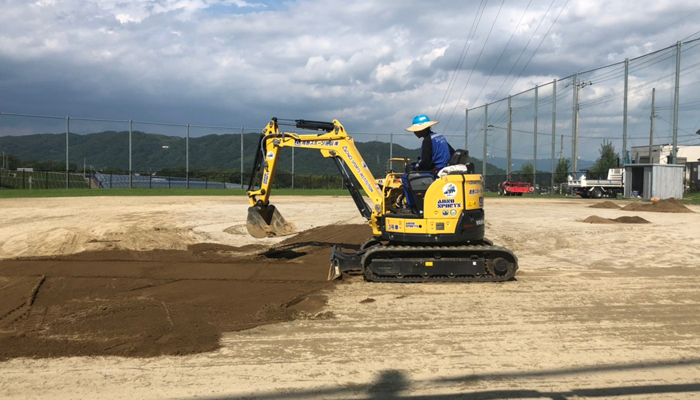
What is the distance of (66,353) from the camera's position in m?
4.79

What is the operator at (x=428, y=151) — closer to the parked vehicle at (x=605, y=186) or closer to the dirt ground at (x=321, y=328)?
the dirt ground at (x=321, y=328)

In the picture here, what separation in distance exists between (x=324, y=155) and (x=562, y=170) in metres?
58.3

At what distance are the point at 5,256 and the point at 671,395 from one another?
10785mm

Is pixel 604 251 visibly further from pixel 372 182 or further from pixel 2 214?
pixel 2 214

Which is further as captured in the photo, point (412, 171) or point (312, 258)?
point (312, 258)

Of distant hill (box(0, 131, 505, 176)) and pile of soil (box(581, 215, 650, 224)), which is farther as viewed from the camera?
distant hill (box(0, 131, 505, 176))

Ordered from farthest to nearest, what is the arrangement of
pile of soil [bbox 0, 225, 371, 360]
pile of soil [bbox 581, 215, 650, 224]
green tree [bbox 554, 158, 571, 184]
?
green tree [bbox 554, 158, 571, 184] → pile of soil [bbox 581, 215, 650, 224] → pile of soil [bbox 0, 225, 371, 360]

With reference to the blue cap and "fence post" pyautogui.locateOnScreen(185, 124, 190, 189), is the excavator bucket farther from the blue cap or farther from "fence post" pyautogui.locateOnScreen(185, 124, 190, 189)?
"fence post" pyautogui.locateOnScreen(185, 124, 190, 189)

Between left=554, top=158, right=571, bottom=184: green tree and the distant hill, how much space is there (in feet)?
36.8

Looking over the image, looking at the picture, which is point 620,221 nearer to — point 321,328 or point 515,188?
point 321,328

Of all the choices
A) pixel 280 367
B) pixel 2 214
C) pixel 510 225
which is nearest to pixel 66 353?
pixel 280 367

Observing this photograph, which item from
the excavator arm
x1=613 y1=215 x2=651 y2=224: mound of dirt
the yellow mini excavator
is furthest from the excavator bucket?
x1=613 y1=215 x2=651 y2=224: mound of dirt

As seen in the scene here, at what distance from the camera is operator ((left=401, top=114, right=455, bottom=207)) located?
8.06m

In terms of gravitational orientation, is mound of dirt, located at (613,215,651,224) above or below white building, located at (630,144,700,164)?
below
